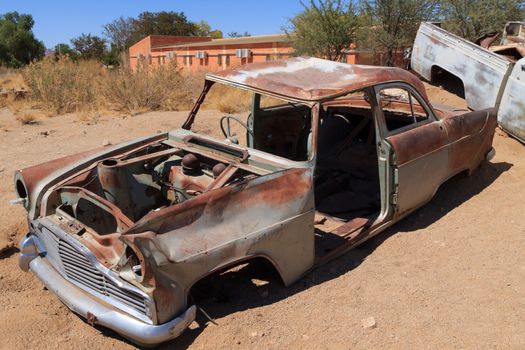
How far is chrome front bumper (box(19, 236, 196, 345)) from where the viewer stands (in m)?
2.58

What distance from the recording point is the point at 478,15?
1215cm

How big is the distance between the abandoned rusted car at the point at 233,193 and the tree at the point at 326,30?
950cm

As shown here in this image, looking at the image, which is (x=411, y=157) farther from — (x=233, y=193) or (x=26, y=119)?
(x=26, y=119)

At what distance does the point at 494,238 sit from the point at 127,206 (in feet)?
11.1

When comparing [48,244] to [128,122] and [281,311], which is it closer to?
[281,311]

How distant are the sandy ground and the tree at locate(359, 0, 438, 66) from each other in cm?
892

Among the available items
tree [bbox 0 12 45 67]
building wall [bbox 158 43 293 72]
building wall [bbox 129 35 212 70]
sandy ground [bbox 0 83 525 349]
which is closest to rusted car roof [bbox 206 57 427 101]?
sandy ground [bbox 0 83 525 349]

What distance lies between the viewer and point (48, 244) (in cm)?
316

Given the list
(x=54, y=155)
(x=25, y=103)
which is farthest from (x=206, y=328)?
(x=25, y=103)

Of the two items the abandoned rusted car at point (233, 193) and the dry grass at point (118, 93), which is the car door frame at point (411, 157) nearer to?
the abandoned rusted car at point (233, 193)

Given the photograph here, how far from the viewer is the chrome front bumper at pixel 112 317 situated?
2.58 m

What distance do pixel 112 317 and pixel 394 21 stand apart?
12289 mm

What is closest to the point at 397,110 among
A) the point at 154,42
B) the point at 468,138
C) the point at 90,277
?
the point at 468,138

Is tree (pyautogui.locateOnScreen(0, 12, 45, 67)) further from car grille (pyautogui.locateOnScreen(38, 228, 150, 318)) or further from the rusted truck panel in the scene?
car grille (pyautogui.locateOnScreen(38, 228, 150, 318))
